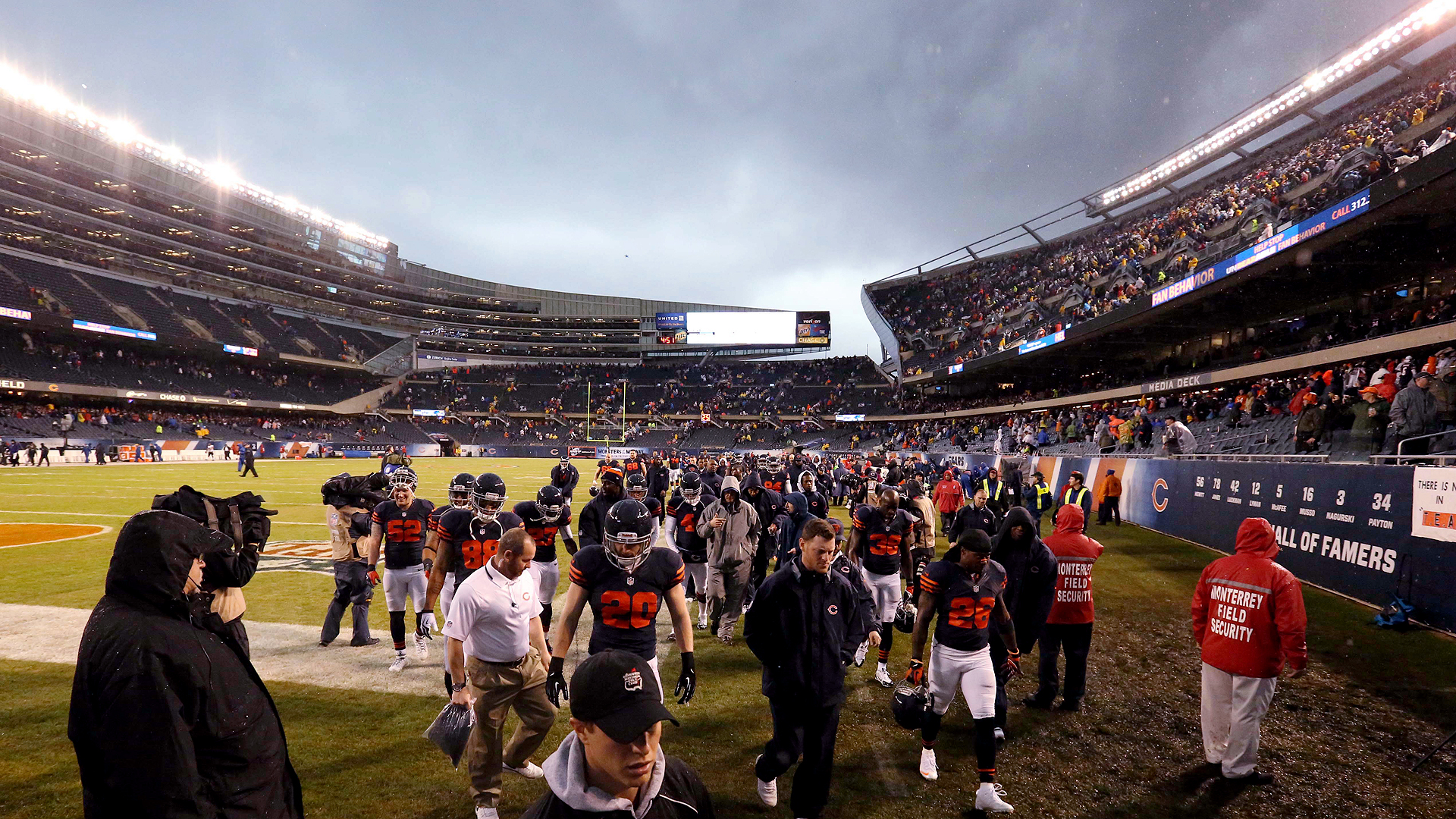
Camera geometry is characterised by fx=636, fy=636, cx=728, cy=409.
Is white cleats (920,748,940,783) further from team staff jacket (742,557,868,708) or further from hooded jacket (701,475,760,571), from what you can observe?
hooded jacket (701,475,760,571)

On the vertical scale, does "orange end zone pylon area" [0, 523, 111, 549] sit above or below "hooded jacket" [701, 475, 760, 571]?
below

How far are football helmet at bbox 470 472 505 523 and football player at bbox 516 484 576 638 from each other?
611 mm

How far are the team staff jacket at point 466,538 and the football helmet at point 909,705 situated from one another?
4.08 m

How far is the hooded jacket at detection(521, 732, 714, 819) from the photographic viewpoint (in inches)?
76.3

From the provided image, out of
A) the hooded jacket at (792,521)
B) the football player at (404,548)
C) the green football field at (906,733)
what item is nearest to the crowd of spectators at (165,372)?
the green football field at (906,733)

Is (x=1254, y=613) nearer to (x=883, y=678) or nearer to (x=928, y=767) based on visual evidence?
(x=928, y=767)

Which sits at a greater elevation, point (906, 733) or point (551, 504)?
point (551, 504)

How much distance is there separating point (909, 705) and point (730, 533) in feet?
15.4

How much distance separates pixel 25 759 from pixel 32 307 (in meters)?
62.0

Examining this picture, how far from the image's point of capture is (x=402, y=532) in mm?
7508

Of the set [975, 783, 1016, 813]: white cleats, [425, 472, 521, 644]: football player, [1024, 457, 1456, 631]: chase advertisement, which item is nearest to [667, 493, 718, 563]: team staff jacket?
[425, 472, 521, 644]: football player

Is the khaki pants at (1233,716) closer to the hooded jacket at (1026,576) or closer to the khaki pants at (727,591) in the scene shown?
the hooded jacket at (1026,576)

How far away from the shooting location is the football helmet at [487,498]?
21.9 ft

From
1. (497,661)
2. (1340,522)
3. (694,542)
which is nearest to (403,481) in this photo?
(497,661)
